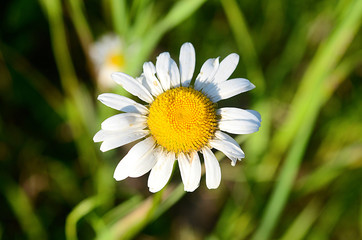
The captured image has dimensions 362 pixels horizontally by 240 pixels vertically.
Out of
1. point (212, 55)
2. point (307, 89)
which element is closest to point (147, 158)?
point (307, 89)

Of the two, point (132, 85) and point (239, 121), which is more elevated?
point (132, 85)

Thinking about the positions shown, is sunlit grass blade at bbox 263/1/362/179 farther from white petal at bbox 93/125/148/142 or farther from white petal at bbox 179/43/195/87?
white petal at bbox 93/125/148/142

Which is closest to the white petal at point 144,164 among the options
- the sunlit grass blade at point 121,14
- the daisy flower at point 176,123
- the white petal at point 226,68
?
the daisy flower at point 176,123

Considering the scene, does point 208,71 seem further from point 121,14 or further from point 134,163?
point 121,14

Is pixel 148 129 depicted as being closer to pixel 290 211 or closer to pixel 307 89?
pixel 307 89

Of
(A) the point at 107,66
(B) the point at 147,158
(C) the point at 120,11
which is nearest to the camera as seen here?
(B) the point at 147,158

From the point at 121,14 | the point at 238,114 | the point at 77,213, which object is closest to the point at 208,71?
the point at 238,114

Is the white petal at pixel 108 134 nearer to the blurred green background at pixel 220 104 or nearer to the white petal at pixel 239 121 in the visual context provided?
the white petal at pixel 239 121
